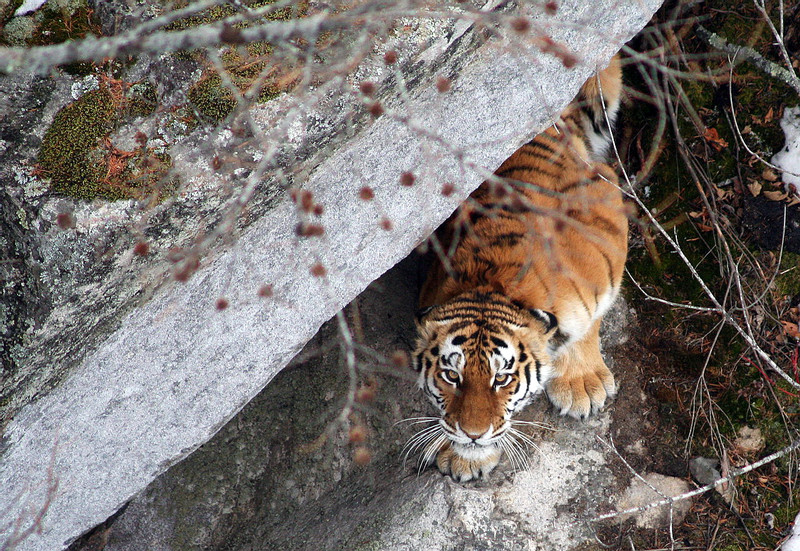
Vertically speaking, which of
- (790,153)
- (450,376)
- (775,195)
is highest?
(450,376)

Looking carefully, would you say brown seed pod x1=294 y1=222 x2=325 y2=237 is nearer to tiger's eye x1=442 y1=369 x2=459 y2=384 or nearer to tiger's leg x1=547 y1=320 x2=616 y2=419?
tiger's eye x1=442 y1=369 x2=459 y2=384

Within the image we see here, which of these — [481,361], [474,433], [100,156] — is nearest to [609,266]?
[481,361]

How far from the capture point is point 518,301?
3.01m

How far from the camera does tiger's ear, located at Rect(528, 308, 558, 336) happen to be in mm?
2926

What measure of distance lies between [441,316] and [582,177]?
116 centimetres

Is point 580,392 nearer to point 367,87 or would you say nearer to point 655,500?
point 655,500

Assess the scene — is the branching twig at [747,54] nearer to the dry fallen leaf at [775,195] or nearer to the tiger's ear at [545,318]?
the dry fallen leaf at [775,195]

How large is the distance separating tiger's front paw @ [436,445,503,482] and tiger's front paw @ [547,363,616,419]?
480 millimetres

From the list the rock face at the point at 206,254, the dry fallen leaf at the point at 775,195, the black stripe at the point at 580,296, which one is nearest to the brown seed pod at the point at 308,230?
the rock face at the point at 206,254

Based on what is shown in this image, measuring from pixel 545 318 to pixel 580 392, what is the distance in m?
0.71

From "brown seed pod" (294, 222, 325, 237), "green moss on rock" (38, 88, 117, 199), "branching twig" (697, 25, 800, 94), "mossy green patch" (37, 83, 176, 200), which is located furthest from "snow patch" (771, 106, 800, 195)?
"green moss on rock" (38, 88, 117, 199)

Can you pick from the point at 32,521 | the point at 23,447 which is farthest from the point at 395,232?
the point at 32,521

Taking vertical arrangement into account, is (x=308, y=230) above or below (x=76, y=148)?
below

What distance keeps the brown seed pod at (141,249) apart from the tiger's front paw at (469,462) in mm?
1798
